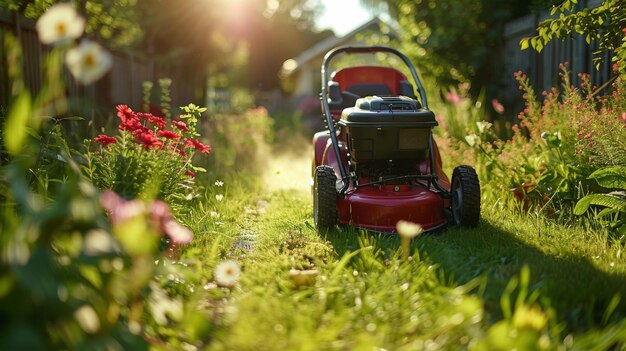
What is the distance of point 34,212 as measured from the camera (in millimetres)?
1975

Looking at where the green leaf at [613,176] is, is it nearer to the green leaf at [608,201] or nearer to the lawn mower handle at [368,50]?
the green leaf at [608,201]

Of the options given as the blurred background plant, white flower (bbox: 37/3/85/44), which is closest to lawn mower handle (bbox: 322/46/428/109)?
the blurred background plant

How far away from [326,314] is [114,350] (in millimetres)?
1072

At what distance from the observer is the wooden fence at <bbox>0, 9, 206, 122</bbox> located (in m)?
6.82

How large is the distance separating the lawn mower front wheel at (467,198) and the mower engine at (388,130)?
0.33 metres

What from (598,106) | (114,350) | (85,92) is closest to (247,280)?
(114,350)

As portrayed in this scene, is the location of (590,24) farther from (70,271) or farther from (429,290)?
(70,271)

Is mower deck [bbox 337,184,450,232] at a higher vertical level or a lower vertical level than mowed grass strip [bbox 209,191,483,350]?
higher

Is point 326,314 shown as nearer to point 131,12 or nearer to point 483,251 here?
point 483,251

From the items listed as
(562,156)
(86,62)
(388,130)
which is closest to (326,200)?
(388,130)

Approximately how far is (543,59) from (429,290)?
6.08 meters

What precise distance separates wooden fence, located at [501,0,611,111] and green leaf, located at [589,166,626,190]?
2665 mm

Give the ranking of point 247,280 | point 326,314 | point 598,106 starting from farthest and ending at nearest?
point 598,106
point 247,280
point 326,314

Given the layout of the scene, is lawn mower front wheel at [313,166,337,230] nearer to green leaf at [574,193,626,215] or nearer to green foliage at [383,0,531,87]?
green leaf at [574,193,626,215]
